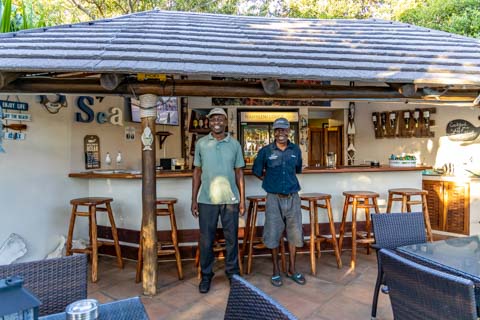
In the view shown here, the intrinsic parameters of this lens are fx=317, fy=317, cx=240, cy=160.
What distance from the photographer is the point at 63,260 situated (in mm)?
1509

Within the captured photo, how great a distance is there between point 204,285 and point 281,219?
3.30 feet

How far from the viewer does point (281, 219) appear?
328 centimetres

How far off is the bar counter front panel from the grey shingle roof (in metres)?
1.46

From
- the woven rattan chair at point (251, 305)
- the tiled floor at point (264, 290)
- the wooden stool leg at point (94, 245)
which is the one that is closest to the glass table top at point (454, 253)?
the tiled floor at point (264, 290)

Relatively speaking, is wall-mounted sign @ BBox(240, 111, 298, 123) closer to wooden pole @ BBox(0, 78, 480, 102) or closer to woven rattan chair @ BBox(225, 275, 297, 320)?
wooden pole @ BBox(0, 78, 480, 102)

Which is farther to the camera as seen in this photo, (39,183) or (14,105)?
(39,183)

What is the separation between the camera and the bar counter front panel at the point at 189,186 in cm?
396

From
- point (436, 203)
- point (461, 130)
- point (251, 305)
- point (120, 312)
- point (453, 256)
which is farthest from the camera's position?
point (461, 130)

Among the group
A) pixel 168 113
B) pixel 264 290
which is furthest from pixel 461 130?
pixel 168 113

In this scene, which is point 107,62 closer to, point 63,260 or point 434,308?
point 63,260

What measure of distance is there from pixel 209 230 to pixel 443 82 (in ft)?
8.66

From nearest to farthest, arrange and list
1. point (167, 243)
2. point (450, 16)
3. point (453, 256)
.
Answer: point (453, 256)
point (167, 243)
point (450, 16)

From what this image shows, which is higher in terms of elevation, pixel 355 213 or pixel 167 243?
pixel 355 213

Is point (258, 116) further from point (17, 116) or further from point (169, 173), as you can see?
point (17, 116)
